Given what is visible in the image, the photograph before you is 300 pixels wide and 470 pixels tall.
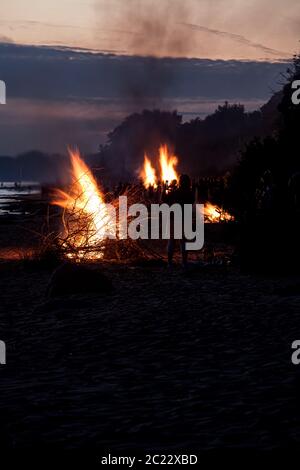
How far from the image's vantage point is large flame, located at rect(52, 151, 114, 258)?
20438 mm

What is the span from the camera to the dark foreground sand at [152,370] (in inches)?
253

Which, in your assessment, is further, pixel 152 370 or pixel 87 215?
pixel 87 215

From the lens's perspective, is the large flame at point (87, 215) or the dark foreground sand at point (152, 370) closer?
the dark foreground sand at point (152, 370)

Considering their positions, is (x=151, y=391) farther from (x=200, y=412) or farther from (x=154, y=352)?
(x=154, y=352)

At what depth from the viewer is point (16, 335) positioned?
36.9 ft

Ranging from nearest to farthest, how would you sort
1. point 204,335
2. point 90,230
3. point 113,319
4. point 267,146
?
1. point 204,335
2. point 113,319
3. point 90,230
4. point 267,146

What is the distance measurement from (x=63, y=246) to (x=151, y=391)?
1349cm

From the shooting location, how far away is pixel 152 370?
872 centimetres

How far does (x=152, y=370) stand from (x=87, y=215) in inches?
468

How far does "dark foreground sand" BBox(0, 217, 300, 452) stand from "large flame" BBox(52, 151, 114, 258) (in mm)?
5021

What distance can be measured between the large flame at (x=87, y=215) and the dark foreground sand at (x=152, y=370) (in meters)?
5.02

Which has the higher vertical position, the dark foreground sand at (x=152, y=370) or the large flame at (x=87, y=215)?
the large flame at (x=87, y=215)
